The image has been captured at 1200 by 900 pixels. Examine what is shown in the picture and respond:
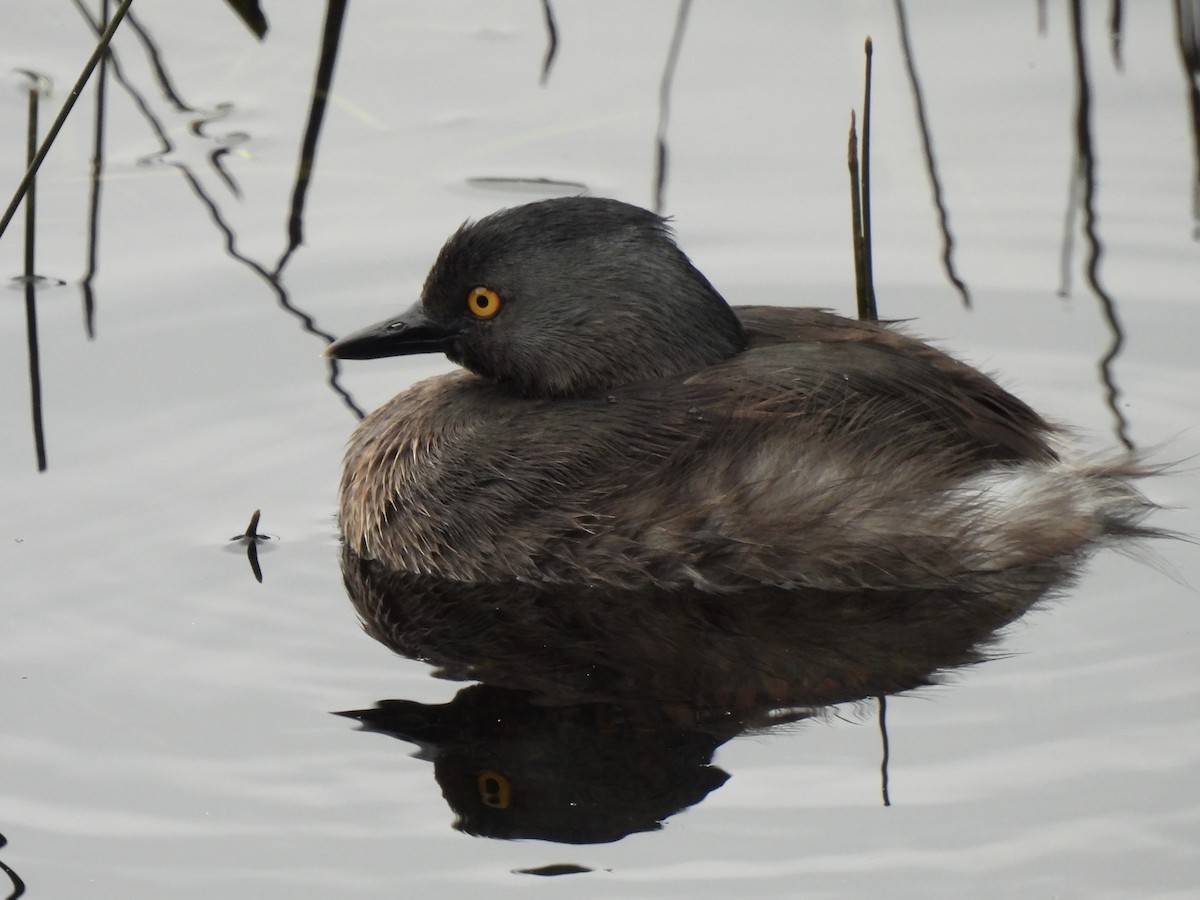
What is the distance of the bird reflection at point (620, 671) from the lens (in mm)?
5297

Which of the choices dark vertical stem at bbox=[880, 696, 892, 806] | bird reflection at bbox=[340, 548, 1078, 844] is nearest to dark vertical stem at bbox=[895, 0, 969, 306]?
bird reflection at bbox=[340, 548, 1078, 844]

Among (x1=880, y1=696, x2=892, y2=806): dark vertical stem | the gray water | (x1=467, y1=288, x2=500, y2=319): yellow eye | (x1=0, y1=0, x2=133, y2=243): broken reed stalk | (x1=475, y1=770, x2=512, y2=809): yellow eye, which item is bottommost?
(x1=880, y1=696, x2=892, y2=806): dark vertical stem

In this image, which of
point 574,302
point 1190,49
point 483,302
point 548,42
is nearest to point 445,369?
point 483,302

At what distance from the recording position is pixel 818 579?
20.4ft

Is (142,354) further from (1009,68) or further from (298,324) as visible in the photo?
(1009,68)

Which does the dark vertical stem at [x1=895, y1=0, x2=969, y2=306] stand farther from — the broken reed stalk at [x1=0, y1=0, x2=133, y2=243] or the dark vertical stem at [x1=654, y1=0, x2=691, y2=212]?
the broken reed stalk at [x1=0, y1=0, x2=133, y2=243]

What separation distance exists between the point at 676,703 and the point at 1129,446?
6.17ft

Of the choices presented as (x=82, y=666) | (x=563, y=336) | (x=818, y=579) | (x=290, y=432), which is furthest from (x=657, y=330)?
(x=82, y=666)

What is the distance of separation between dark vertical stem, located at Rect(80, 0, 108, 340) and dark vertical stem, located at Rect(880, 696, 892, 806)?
316 cm

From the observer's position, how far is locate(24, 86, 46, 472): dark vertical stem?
6.86 meters

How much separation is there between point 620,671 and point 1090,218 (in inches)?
123

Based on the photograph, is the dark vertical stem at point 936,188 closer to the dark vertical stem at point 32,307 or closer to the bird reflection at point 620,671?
the bird reflection at point 620,671

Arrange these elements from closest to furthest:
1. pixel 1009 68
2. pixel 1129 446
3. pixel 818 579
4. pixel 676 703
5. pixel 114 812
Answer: pixel 114 812, pixel 676 703, pixel 818 579, pixel 1129 446, pixel 1009 68

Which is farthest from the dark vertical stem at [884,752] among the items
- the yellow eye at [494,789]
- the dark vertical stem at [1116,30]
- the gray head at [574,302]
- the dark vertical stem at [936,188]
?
the dark vertical stem at [1116,30]
